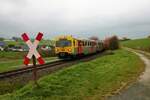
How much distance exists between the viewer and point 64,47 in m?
34.0

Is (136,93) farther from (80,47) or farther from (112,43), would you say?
(112,43)

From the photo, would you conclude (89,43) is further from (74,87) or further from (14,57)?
(74,87)

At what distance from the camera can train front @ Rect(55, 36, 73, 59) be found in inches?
1321

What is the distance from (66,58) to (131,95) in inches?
997

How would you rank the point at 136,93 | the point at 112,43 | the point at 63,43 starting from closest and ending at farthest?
the point at 136,93 → the point at 63,43 → the point at 112,43

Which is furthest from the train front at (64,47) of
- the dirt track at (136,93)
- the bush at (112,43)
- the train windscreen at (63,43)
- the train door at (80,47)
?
the bush at (112,43)

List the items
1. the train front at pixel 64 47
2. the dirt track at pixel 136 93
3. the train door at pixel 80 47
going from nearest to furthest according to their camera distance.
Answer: the dirt track at pixel 136 93, the train front at pixel 64 47, the train door at pixel 80 47

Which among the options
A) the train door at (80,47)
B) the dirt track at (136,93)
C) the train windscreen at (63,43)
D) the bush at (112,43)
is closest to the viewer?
the dirt track at (136,93)

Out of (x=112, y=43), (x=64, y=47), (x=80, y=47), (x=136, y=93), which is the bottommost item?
(x=136, y=93)

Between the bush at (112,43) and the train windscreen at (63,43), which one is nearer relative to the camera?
the train windscreen at (63,43)

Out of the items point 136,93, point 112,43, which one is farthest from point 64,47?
point 112,43

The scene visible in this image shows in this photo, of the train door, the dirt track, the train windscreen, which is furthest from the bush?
the dirt track

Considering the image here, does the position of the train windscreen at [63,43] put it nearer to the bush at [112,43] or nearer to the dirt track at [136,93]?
the dirt track at [136,93]

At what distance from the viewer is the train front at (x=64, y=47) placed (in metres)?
33.6
